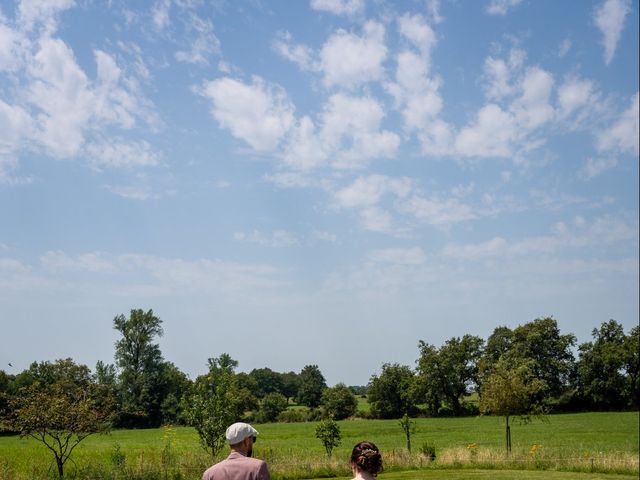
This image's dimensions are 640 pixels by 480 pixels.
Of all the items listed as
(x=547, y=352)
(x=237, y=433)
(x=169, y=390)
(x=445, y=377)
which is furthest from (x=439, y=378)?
(x=237, y=433)

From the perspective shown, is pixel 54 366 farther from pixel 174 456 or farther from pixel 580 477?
pixel 580 477

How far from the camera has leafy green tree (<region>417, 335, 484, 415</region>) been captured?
73188 mm

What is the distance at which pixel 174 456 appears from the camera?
2194 cm

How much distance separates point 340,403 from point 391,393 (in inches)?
292

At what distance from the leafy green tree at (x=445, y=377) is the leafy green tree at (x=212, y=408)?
5550cm

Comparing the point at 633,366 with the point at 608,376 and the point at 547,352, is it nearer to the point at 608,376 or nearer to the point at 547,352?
the point at 608,376

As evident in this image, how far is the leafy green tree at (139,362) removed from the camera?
221 feet

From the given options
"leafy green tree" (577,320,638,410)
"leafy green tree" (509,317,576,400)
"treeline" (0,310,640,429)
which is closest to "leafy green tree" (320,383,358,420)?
"treeline" (0,310,640,429)

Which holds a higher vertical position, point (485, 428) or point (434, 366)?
point (434, 366)

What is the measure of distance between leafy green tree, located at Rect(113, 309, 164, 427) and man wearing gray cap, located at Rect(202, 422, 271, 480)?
6641cm

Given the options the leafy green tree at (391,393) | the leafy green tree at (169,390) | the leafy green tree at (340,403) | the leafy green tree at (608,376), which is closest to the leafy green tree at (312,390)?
the leafy green tree at (340,403)

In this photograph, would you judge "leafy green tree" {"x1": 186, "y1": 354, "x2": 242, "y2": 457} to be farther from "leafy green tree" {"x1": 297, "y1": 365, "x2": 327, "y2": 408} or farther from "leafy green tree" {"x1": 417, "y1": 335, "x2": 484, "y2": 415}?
"leafy green tree" {"x1": 297, "y1": 365, "x2": 327, "y2": 408}

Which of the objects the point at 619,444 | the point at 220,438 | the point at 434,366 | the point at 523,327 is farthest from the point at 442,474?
the point at 523,327

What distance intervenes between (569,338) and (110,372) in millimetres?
55192
